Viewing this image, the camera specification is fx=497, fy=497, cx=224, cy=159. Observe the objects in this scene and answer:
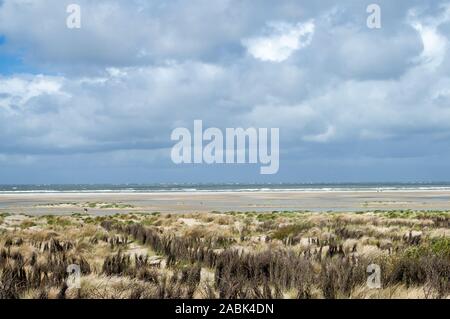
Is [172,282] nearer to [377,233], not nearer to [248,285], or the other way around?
[248,285]

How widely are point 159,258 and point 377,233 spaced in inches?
323

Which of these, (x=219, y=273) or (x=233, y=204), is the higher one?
(x=219, y=273)

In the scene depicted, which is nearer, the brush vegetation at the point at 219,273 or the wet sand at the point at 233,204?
the brush vegetation at the point at 219,273

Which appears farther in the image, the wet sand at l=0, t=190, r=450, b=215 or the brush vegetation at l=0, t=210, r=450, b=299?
the wet sand at l=0, t=190, r=450, b=215

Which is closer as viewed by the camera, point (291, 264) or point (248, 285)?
point (248, 285)

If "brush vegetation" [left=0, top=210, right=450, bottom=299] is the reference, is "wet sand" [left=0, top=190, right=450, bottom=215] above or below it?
below

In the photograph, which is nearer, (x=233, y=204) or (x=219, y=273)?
(x=219, y=273)

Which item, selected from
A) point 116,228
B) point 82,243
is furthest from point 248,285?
point 116,228

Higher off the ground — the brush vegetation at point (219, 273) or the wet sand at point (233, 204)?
the brush vegetation at point (219, 273)
